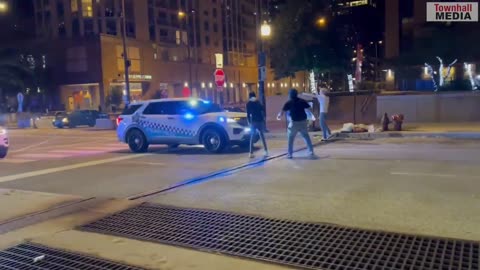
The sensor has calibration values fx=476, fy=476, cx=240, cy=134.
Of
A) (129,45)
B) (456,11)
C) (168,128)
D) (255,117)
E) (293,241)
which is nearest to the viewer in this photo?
(293,241)

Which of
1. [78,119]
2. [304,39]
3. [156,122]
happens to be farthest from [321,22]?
[156,122]

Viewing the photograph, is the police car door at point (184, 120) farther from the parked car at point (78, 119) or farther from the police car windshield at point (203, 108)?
the parked car at point (78, 119)

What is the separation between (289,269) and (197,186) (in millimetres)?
4578

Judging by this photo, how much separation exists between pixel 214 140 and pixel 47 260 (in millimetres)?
9412

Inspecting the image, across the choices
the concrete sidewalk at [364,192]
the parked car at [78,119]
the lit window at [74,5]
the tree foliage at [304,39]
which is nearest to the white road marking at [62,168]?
the concrete sidewalk at [364,192]

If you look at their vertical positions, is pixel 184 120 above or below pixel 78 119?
above

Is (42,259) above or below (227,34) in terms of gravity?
below

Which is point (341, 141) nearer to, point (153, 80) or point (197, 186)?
point (197, 186)

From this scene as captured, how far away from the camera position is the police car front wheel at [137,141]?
1577 centimetres

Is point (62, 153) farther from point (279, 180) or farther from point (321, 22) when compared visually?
point (321, 22)

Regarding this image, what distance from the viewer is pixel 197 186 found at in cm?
905

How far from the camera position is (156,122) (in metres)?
15.5

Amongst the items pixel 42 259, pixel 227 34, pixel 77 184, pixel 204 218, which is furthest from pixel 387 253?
pixel 227 34

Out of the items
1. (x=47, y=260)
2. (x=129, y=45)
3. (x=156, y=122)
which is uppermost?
(x=129, y=45)
